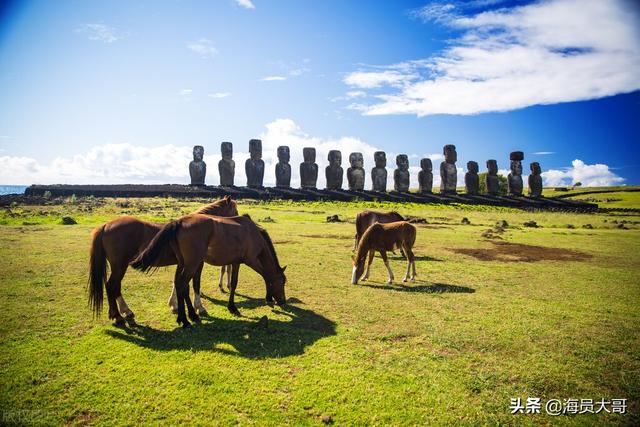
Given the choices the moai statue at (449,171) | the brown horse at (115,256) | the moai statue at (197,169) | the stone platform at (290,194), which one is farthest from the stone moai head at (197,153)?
the brown horse at (115,256)

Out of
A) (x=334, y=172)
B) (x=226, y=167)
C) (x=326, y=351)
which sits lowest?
(x=326, y=351)

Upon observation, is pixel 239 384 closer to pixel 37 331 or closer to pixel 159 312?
pixel 159 312

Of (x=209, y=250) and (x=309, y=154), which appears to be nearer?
(x=209, y=250)

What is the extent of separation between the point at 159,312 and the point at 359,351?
189 inches

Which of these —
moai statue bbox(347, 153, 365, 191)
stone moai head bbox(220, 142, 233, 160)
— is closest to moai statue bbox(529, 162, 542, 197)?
moai statue bbox(347, 153, 365, 191)

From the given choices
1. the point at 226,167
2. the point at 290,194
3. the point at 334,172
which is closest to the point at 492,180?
the point at 334,172

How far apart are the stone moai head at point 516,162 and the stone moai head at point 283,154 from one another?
35.2 metres

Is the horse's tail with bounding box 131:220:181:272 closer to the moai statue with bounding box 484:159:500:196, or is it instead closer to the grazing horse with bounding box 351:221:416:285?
the grazing horse with bounding box 351:221:416:285

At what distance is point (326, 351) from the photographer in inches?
270

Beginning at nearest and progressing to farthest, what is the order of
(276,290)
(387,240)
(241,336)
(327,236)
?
(241,336) < (276,290) < (387,240) < (327,236)

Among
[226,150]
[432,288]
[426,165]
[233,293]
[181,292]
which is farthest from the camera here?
[426,165]

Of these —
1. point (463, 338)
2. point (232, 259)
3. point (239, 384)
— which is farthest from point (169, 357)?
point (463, 338)

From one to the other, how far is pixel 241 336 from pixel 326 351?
1.78m

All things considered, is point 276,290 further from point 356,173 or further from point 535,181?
point 535,181
